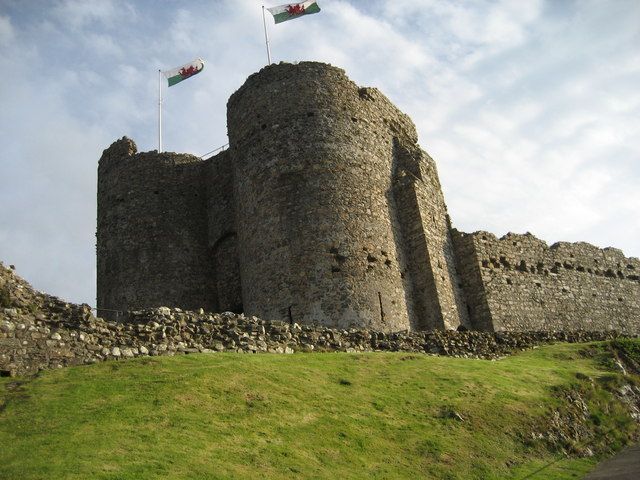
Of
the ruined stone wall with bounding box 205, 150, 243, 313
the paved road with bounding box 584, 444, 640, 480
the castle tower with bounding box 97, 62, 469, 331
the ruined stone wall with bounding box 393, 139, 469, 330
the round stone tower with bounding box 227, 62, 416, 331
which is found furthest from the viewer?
the ruined stone wall with bounding box 205, 150, 243, 313

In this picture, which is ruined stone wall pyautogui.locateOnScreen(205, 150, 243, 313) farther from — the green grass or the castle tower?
the green grass

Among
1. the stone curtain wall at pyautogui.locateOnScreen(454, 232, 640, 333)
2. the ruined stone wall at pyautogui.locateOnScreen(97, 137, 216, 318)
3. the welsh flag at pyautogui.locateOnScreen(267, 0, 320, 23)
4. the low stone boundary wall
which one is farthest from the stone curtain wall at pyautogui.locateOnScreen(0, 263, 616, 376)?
the welsh flag at pyautogui.locateOnScreen(267, 0, 320, 23)

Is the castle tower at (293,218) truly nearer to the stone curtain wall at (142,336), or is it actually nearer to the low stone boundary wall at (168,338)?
the low stone boundary wall at (168,338)

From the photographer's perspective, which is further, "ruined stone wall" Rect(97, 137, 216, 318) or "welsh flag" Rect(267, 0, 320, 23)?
"welsh flag" Rect(267, 0, 320, 23)

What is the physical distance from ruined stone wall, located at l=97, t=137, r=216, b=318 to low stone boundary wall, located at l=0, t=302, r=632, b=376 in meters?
10.9

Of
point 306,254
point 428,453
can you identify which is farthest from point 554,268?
point 428,453

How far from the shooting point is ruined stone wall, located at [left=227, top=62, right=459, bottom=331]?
74.4 feet

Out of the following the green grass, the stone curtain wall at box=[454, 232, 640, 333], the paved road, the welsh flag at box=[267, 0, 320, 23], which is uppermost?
the welsh flag at box=[267, 0, 320, 23]

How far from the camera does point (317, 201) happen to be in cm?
2384

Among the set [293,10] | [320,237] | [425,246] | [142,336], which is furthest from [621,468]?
[293,10]

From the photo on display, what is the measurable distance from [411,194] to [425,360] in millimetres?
9309

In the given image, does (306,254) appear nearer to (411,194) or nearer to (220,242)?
(411,194)

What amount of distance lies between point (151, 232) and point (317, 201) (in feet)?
29.5

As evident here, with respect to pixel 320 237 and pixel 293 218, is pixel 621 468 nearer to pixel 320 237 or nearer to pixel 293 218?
pixel 320 237
